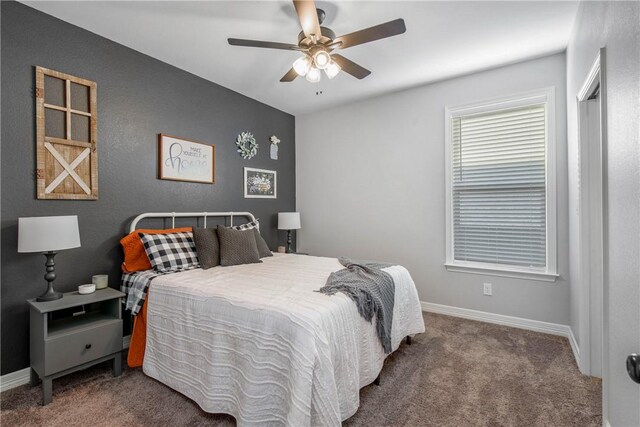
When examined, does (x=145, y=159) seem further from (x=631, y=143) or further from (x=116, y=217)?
(x=631, y=143)

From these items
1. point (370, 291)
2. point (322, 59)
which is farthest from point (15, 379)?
point (322, 59)

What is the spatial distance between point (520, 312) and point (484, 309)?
0.33 m

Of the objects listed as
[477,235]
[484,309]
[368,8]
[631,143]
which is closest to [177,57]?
[368,8]

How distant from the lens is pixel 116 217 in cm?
270

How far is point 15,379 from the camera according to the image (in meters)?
2.12

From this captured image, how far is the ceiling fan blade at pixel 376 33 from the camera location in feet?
6.02

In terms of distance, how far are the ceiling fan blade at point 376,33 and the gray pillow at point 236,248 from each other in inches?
78.4

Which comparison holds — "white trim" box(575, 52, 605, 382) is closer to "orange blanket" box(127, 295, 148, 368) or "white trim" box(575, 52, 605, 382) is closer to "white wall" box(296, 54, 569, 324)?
"white wall" box(296, 54, 569, 324)

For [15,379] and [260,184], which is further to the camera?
[260,184]

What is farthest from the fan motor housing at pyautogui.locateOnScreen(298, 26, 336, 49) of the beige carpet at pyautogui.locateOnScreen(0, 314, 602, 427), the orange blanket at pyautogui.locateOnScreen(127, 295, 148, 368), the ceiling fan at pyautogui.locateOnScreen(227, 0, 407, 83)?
the beige carpet at pyautogui.locateOnScreen(0, 314, 602, 427)

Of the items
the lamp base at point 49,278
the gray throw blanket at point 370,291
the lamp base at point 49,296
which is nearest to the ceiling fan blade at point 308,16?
the gray throw blanket at point 370,291

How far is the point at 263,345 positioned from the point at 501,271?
277cm

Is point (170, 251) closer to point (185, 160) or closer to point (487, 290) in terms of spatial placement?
point (185, 160)

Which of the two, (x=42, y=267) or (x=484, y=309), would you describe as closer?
(x=42, y=267)
